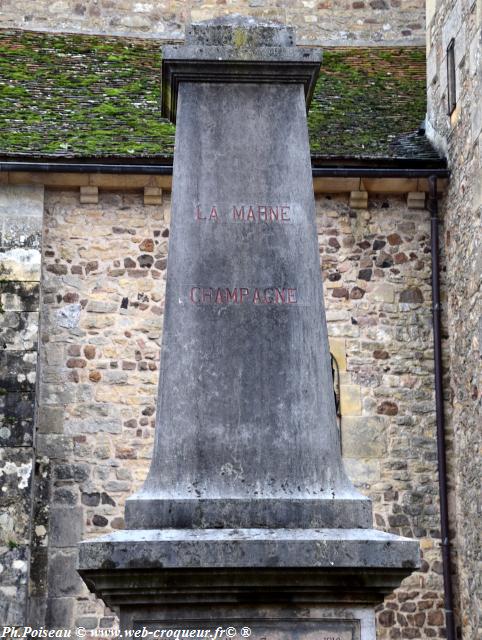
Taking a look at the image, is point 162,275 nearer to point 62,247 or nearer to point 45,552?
point 62,247

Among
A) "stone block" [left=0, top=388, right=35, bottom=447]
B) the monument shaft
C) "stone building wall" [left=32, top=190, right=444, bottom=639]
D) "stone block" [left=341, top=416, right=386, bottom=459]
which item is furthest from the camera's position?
"stone block" [left=341, top=416, right=386, bottom=459]

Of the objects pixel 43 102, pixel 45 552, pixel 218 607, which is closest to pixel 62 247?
pixel 43 102

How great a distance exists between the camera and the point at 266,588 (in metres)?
4.96

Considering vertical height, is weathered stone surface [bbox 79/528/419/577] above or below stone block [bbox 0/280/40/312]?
below

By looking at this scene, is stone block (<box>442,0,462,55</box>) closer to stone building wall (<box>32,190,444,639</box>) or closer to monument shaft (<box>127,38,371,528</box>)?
stone building wall (<box>32,190,444,639</box>)

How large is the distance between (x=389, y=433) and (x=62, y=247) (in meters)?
3.56

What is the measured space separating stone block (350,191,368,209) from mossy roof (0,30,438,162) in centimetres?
39

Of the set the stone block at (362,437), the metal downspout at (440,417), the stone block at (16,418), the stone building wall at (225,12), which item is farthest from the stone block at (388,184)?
the stone building wall at (225,12)

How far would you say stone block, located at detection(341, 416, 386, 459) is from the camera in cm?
1134

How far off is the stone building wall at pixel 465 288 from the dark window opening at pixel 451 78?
0.08m

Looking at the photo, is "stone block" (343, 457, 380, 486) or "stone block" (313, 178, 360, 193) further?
"stone block" (313, 178, 360, 193)

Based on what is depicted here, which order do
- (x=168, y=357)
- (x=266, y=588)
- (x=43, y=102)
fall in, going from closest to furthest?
(x=266, y=588), (x=168, y=357), (x=43, y=102)

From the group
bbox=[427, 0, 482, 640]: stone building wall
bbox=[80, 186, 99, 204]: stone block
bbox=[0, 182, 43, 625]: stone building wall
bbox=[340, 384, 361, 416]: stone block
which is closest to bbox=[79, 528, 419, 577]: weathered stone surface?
bbox=[427, 0, 482, 640]: stone building wall

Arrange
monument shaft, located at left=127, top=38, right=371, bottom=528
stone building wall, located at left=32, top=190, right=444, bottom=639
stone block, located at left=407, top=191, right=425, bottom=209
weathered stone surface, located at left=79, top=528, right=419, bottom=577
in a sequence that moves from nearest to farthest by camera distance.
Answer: weathered stone surface, located at left=79, top=528, right=419, bottom=577 < monument shaft, located at left=127, top=38, right=371, bottom=528 < stone building wall, located at left=32, top=190, right=444, bottom=639 < stone block, located at left=407, top=191, right=425, bottom=209
